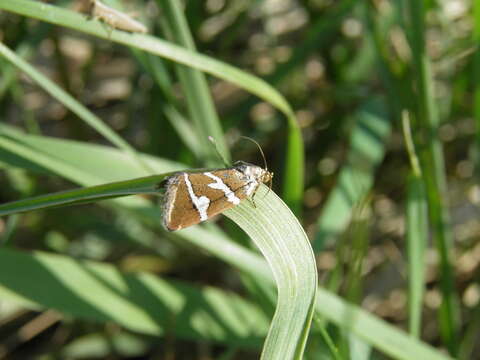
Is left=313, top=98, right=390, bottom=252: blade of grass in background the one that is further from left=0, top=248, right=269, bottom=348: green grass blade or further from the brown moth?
the brown moth

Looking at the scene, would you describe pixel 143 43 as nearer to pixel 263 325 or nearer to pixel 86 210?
pixel 263 325

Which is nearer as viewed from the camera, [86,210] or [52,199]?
[52,199]

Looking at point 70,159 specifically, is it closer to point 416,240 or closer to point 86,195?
point 86,195

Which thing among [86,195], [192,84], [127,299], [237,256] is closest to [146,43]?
[192,84]

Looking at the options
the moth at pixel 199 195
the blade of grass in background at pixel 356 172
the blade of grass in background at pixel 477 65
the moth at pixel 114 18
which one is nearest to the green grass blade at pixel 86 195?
the moth at pixel 199 195

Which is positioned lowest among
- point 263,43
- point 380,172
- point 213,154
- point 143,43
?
point 143,43

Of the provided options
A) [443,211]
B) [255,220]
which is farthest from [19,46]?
[443,211]
